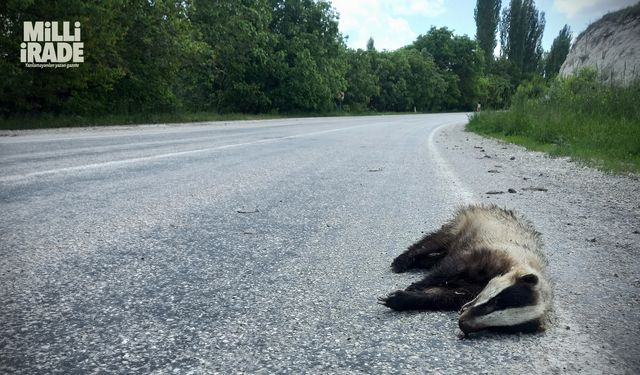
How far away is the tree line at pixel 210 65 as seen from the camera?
1520 cm

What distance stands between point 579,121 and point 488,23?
7451cm

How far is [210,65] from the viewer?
28.5m

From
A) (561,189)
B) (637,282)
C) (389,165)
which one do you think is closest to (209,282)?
(637,282)

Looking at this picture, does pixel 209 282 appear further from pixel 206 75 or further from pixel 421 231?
pixel 206 75

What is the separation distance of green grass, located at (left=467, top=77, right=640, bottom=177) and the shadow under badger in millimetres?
4728

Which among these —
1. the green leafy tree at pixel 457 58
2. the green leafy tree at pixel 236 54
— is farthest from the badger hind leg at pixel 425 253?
the green leafy tree at pixel 457 58

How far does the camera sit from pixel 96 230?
10.1 ft

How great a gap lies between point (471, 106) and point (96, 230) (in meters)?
77.3

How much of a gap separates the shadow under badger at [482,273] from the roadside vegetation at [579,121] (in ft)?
15.6

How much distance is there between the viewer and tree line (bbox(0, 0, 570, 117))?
15.2 m

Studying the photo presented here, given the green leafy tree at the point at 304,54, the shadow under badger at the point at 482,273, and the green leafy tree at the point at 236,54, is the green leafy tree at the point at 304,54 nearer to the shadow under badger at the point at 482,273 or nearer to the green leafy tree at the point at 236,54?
the green leafy tree at the point at 236,54

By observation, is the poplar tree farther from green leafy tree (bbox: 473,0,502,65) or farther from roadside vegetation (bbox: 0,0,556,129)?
roadside vegetation (bbox: 0,0,556,129)

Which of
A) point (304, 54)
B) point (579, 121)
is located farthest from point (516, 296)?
point (304, 54)

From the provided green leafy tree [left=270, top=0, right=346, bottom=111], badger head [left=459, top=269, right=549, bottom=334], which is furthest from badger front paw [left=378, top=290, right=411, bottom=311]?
green leafy tree [left=270, top=0, right=346, bottom=111]
